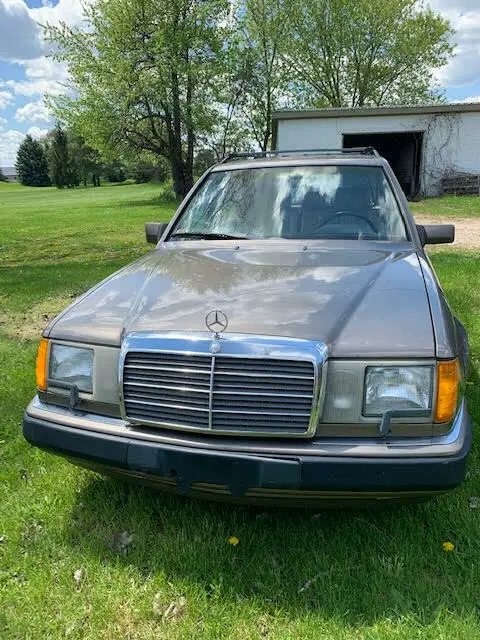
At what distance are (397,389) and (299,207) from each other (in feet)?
6.05

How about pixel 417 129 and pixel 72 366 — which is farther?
pixel 417 129

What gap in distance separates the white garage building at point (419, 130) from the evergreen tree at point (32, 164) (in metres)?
60.4

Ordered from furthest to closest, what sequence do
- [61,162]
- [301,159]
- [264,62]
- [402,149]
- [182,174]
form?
[61,162], [264,62], [402,149], [182,174], [301,159]

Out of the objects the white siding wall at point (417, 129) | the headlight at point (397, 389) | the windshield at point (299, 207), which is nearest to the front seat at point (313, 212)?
the windshield at point (299, 207)

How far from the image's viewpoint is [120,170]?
222 feet

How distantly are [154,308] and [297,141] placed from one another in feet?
68.2

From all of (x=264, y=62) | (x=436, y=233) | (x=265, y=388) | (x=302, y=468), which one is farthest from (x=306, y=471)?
(x=264, y=62)

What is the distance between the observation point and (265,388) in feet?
6.74

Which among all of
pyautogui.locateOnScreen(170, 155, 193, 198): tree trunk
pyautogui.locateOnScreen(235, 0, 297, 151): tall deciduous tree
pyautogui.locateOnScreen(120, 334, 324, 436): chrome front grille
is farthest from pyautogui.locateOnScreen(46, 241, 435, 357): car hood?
pyautogui.locateOnScreen(235, 0, 297, 151): tall deciduous tree

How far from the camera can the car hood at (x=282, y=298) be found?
213 cm

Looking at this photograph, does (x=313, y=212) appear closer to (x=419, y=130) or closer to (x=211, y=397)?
(x=211, y=397)

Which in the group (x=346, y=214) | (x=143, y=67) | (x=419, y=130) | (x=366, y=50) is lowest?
(x=346, y=214)

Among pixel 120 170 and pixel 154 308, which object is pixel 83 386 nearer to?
pixel 154 308

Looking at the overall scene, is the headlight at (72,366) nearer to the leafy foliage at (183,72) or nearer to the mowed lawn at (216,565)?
the mowed lawn at (216,565)
